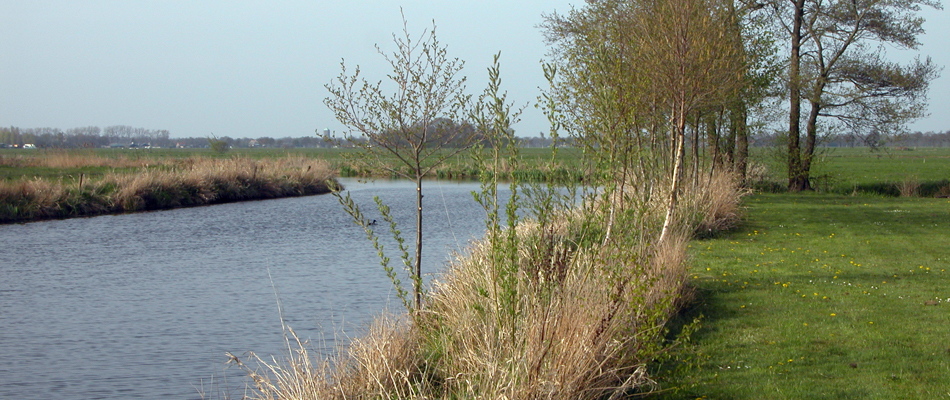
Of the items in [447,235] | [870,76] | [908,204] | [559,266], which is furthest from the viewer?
[870,76]

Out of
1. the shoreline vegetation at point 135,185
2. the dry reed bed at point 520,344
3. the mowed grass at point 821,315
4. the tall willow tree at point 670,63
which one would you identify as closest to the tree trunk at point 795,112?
the mowed grass at point 821,315

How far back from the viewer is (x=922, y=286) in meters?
9.83

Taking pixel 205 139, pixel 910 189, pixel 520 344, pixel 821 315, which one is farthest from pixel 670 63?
pixel 205 139

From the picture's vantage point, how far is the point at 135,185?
28.7 m

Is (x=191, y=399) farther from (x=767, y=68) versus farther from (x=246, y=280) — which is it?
(x=767, y=68)

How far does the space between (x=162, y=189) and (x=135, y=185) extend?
4.66 ft

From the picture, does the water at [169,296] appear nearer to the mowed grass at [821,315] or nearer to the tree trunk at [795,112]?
the mowed grass at [821,315]

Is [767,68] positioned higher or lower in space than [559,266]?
higher

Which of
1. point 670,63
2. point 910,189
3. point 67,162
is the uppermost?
point 670,63

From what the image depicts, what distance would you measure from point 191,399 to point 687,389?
449 cm

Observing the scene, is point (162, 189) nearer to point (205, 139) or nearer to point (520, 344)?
point (520, 344)

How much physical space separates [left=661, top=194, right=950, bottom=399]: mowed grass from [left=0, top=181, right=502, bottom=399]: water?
369cm

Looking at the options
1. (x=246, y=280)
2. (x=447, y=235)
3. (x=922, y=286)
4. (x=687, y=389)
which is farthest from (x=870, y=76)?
(x=687, y=389)

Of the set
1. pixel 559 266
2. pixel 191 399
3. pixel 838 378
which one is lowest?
pixel 191 399
